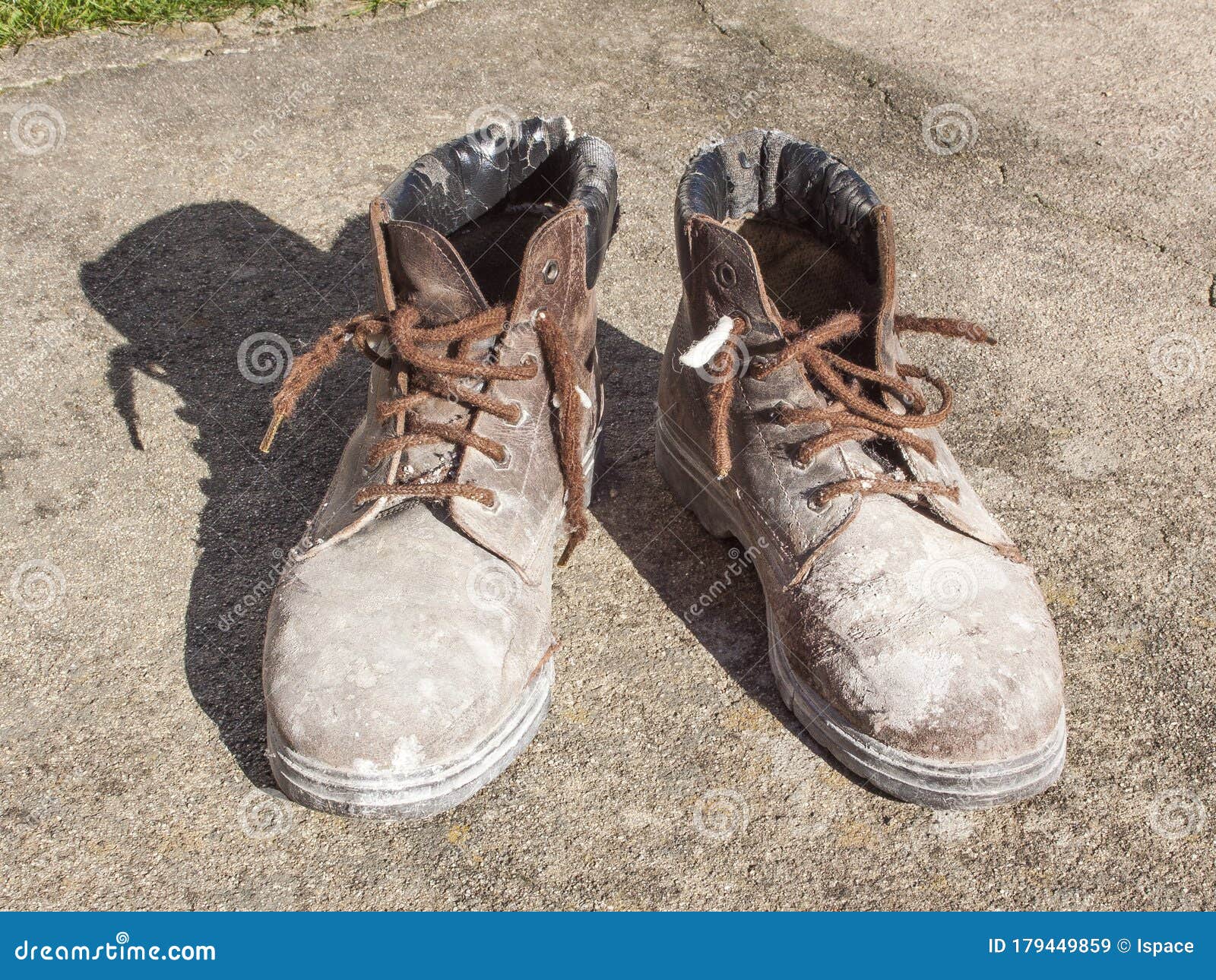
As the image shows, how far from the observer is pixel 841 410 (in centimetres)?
205

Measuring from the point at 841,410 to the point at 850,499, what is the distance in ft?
0.54

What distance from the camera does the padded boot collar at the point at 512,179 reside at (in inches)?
84.9

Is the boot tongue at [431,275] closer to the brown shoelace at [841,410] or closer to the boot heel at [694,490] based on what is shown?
the brown shoelace at [841,410]

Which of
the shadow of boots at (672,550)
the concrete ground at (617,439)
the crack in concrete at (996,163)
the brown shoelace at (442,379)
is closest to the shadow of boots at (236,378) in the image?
the concrete ground at (617,439)

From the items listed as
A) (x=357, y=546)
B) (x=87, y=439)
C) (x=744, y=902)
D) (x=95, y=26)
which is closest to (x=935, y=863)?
(x=744, y=902)

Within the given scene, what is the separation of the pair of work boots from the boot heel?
0.05ft

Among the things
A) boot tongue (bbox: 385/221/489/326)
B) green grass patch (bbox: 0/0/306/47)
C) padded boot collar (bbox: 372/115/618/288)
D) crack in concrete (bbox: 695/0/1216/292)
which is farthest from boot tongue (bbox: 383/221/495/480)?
green grass patch (bbox: 0/0/306/47)

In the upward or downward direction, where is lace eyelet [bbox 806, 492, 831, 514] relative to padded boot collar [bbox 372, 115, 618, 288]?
downward

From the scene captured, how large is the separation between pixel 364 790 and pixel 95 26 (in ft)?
10.9

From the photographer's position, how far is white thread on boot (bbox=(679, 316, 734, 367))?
80.2 inches

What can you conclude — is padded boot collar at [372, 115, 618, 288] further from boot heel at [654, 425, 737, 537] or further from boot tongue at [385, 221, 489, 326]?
boot heel at [654, 425, 737, 537]

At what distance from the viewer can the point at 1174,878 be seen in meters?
1.83

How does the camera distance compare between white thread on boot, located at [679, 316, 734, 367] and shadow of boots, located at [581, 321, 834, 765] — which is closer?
white thread on boot, located at [679, 316, 734, 367]

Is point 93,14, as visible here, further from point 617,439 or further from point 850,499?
point 850,499
